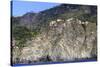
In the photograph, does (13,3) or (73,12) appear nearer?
(13,3)

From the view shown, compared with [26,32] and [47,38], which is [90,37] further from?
[26,32]

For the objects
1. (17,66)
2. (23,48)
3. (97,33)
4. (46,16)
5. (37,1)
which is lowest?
(17,66)

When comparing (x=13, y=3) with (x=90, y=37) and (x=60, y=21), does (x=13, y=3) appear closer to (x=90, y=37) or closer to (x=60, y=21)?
(x=60, y=21)

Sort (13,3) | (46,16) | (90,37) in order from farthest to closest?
1. (90,37)
2. (46,16)
3. (13,3)

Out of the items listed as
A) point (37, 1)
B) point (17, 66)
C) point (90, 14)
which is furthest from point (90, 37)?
point (17, 66)

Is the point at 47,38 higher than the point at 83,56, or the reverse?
the point at 47,38

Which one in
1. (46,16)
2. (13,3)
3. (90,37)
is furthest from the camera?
(90,37)
